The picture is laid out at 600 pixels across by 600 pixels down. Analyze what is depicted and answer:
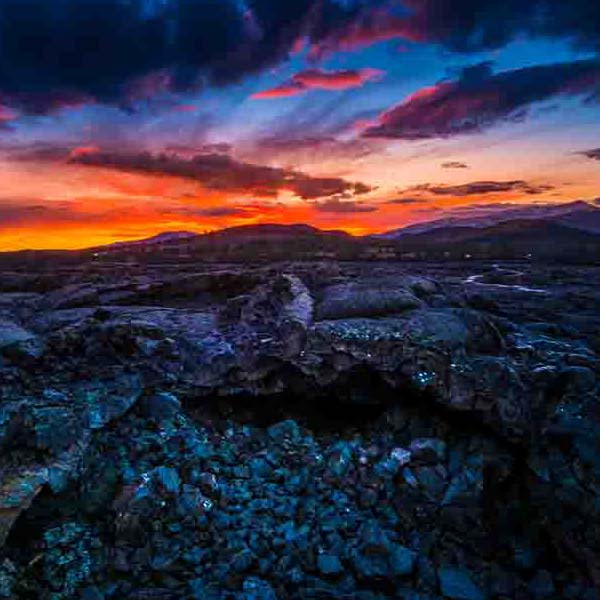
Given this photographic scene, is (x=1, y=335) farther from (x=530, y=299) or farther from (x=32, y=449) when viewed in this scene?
(x=530, y=299)

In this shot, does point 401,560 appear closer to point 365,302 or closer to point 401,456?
point 401,456

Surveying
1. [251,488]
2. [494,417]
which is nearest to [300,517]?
[251,488]

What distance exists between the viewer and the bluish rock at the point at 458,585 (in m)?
A: 5.18

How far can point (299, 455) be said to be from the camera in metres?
6.98

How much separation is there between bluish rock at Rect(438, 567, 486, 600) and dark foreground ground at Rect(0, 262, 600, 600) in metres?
0.01

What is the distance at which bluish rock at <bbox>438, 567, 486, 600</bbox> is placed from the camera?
5176mm

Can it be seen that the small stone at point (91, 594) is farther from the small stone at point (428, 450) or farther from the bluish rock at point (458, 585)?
the small stone at point (428, 450)

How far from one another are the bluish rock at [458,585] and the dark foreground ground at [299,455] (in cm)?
1

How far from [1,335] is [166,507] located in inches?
186

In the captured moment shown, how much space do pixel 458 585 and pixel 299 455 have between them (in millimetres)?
2485

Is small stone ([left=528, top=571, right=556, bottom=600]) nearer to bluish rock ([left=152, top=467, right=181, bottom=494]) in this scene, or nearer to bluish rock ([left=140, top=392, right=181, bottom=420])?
bluish rock ([left=152, top=467, right=181, bottom=494])

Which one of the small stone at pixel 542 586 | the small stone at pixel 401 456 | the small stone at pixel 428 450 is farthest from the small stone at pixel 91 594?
the small stone at pixel 542 586

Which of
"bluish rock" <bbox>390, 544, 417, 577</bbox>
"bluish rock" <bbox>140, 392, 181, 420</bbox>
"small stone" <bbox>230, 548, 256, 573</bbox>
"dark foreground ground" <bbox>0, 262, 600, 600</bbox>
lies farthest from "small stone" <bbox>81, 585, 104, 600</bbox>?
"bluish rock" <bbox>390, 544, 417, 577</bbox>

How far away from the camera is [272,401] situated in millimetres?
8172
